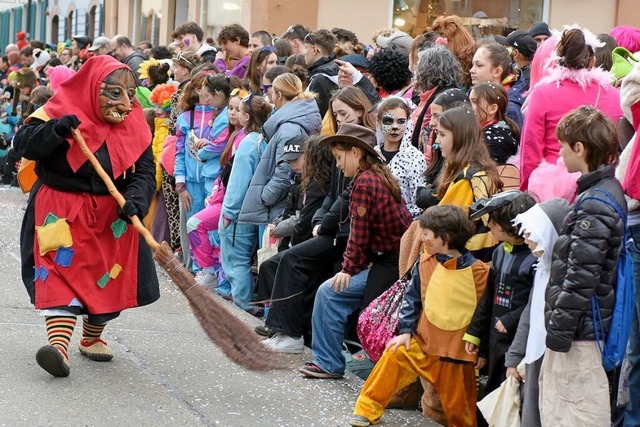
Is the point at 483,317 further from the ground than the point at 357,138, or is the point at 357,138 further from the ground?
the point at 357,138

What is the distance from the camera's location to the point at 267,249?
8.44m

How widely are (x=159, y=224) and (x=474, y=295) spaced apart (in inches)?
243

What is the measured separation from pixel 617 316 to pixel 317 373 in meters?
2.40

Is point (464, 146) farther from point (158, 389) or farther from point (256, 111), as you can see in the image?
point (256, 111)

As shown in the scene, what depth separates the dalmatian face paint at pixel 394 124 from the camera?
23.7ft

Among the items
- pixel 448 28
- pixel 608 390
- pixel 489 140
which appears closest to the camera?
pixel 608 390

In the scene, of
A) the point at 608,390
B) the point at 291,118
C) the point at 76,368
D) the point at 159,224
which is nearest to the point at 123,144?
the point at 76,368

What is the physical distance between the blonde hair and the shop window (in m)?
7.18

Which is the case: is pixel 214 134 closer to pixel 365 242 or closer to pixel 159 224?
pixel 159 224

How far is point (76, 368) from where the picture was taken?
6.67m

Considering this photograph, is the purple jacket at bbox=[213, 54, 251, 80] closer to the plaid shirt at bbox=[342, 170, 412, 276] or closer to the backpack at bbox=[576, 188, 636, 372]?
the plaid shirt at bbox=[342, 170, 412, 276]

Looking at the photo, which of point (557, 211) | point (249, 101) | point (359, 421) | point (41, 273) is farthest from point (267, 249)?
point (557, 211)

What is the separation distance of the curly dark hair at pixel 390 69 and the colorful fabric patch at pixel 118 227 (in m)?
2.83

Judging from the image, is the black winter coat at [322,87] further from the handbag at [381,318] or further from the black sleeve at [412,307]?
the black sleeve at [412,307]
